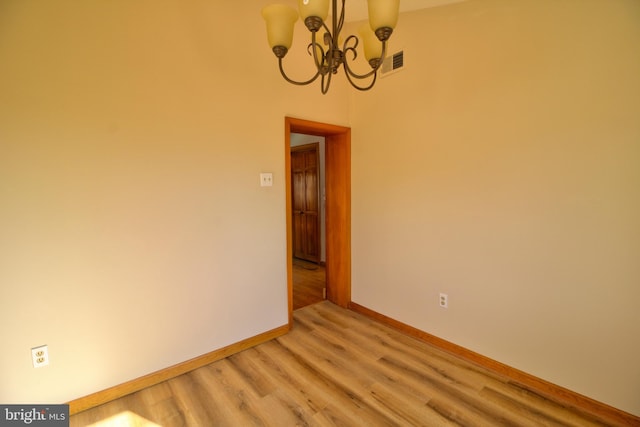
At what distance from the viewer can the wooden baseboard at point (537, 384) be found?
5.34 ft

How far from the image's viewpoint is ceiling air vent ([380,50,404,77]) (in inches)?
98.3

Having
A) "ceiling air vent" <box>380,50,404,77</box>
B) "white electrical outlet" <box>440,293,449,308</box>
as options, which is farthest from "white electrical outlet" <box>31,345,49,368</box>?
"ceiling air vent" <box>380,50,404,77</box>

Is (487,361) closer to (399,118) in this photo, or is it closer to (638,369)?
(638,369)

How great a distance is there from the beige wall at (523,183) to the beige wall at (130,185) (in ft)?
4.03

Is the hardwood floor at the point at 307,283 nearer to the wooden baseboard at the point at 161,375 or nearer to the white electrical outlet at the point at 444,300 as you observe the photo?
the wooden baseboard at the point at 161,375

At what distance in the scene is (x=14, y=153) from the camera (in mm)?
1526

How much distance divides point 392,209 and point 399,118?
2.73ft

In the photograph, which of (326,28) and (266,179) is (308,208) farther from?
(326,28)

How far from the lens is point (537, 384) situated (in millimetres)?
1891

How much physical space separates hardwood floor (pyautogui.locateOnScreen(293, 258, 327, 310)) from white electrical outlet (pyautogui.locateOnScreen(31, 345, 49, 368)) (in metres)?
2.07

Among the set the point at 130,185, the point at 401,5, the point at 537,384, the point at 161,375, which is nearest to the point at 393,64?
the point at 401,5

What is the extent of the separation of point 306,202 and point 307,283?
1576mm

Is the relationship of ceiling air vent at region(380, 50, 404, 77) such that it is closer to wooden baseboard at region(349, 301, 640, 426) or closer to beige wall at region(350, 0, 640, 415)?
beige wall at region(350, 0, 640, 415)

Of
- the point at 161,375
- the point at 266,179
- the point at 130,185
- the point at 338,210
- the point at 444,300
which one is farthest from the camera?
the point at 338,210
